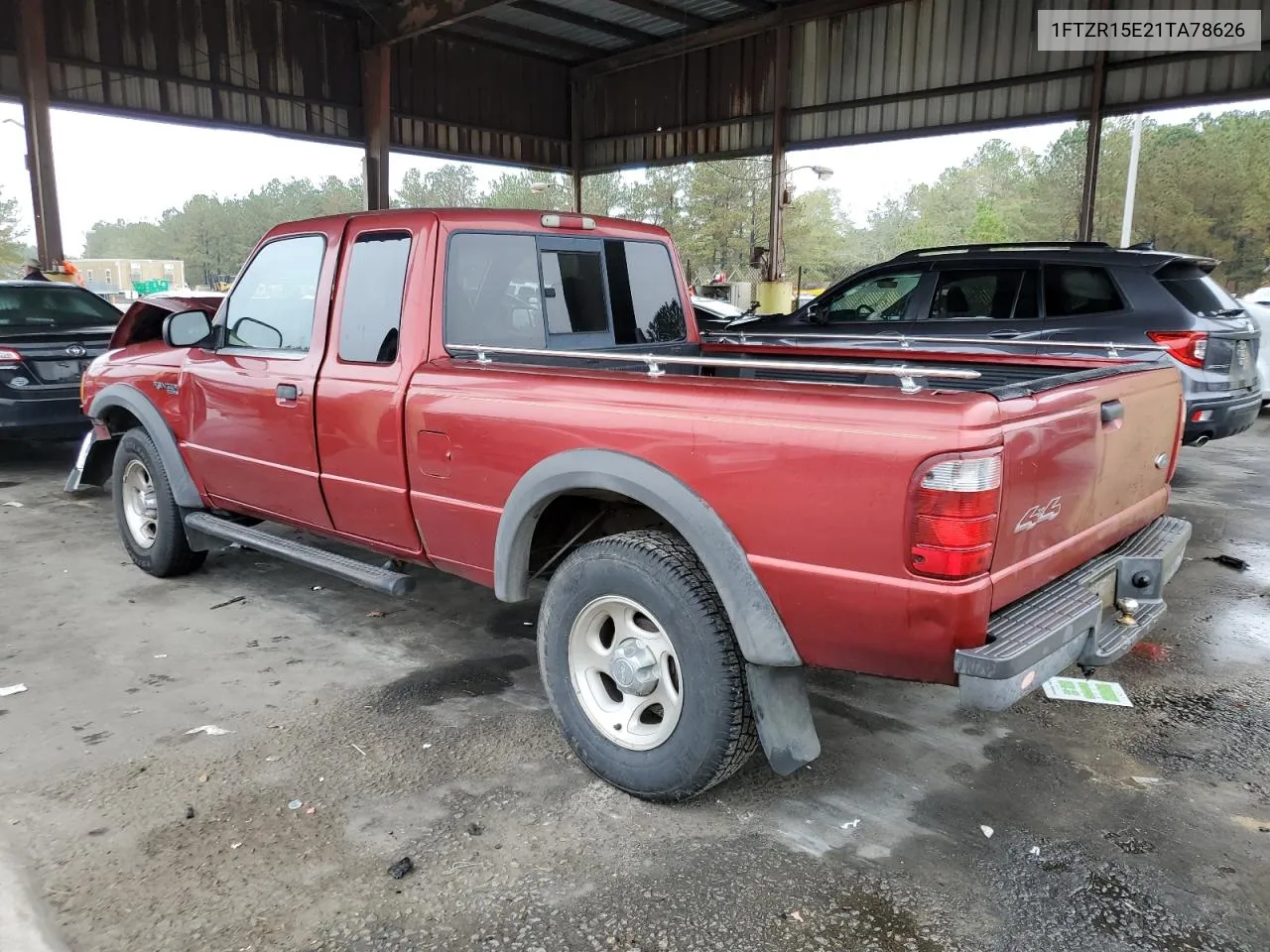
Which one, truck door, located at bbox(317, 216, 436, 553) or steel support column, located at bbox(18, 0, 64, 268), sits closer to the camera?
truck door, located at bbox(317, 216, 436, 553)

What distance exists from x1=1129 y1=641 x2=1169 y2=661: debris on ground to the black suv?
2055mm

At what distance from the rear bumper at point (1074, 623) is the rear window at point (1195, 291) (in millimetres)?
3791

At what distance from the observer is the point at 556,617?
2963 millimetres

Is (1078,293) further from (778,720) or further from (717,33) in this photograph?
(717,33)

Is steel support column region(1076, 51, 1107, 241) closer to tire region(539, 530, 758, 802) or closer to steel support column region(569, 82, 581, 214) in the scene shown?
steel support column region(569, 82, 581, 214)

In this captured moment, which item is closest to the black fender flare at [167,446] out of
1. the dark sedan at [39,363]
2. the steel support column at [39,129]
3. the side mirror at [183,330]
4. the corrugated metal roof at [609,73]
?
the side mirror at [183,330]

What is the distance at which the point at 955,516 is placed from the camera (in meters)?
2.12

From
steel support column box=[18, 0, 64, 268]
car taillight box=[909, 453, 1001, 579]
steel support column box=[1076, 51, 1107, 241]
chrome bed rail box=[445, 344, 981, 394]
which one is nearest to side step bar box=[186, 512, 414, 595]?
chrome bed rail box=[445, 344, 981, 394]

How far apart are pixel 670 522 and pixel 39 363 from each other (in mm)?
6956

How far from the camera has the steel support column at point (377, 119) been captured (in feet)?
55.3

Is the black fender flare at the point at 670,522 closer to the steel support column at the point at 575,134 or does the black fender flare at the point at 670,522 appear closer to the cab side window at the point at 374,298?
the cab side window at the point at 374,298

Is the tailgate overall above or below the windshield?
below

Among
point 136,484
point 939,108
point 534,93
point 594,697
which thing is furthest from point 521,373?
point 534,93

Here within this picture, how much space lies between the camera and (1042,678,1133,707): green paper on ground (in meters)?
3.62
